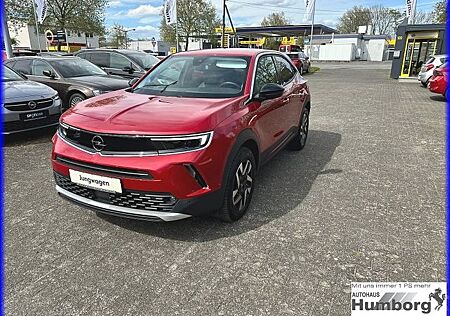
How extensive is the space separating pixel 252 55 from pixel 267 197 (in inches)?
66.3

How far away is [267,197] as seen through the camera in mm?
3818

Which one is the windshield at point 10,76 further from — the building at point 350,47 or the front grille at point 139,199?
the building at point 350,47

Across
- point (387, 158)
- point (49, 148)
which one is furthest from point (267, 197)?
point (49, 148)

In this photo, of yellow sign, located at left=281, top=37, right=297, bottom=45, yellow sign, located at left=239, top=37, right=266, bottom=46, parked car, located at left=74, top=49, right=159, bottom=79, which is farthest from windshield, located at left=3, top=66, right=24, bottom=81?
yellow sign, located at left=281, top=37, right=297, bottom=45

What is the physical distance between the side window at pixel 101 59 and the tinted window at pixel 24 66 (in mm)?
2613

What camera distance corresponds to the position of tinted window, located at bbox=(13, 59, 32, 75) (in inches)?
350

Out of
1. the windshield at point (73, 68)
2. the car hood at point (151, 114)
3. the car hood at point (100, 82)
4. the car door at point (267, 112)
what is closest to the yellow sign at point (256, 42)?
the windshield at point (73, 68)

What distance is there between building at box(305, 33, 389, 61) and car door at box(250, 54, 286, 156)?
5049cm

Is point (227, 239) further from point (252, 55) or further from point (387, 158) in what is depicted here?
point (387, 158)

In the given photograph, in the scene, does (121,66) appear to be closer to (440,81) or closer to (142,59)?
(142,59)

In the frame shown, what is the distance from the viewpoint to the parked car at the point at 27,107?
568 cm

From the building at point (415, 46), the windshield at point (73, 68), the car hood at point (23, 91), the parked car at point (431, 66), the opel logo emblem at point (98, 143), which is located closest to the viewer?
the opel logo emblem at point (98, 143)

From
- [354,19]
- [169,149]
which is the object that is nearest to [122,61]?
[169,149]

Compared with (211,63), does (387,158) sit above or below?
below
